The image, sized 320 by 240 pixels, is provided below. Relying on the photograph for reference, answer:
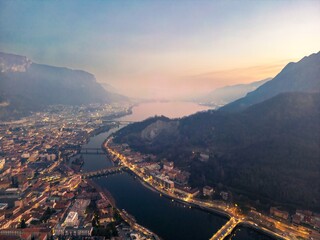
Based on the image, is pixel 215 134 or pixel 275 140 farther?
pixel 215 134

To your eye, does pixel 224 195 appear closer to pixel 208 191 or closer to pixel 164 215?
pixel 208 191

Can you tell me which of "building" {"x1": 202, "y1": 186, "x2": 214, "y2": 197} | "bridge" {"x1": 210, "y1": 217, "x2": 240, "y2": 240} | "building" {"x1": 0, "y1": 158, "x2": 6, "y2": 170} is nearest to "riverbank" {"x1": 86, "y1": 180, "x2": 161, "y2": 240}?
"bridge" {"x1": 210, "y1": 217, "x2": 240, "y2": 240}

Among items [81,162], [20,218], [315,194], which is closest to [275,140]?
[315,194]

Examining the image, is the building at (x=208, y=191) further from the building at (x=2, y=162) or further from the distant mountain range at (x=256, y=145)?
the building at (x=2, y=162)

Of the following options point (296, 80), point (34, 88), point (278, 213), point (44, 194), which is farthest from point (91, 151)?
point (34, 88)

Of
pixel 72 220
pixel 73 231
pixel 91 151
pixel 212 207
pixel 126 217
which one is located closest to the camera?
pixel 73 231

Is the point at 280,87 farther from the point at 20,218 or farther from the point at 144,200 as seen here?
the point at 20,218
